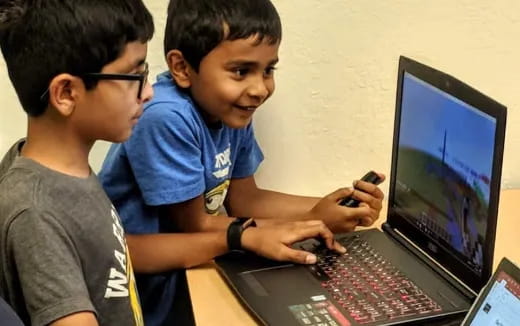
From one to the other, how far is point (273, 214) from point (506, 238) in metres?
0.44

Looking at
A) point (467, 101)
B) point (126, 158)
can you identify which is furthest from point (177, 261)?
point (467, 101)

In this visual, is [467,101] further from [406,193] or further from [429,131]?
[406,193]

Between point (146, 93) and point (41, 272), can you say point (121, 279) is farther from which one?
point (146, 93)

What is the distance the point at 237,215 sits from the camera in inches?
63.6

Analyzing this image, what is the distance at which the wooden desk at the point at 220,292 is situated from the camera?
1.18 meters

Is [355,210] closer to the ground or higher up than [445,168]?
closer to the ground

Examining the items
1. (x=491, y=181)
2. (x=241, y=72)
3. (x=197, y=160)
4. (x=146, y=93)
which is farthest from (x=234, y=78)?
(x=491, y=181)

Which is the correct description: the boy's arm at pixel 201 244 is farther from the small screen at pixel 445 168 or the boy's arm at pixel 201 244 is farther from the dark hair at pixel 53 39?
the dark hair at pixel 53 39

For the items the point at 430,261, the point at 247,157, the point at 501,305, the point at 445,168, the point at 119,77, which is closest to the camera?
the point at 501,305

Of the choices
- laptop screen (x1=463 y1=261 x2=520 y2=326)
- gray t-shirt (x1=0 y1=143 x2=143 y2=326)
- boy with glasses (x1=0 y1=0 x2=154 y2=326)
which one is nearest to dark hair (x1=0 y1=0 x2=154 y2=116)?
boy with glasses (x1=0 y1=0 x2=154 y2=326)

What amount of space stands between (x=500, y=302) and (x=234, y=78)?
59cm

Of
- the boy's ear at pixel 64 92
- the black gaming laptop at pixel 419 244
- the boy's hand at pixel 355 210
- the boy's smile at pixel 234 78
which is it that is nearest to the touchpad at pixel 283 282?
the black gaming laptop at pixel 419 244

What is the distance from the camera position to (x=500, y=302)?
99 cm

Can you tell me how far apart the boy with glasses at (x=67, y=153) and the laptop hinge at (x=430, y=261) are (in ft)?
1.57
